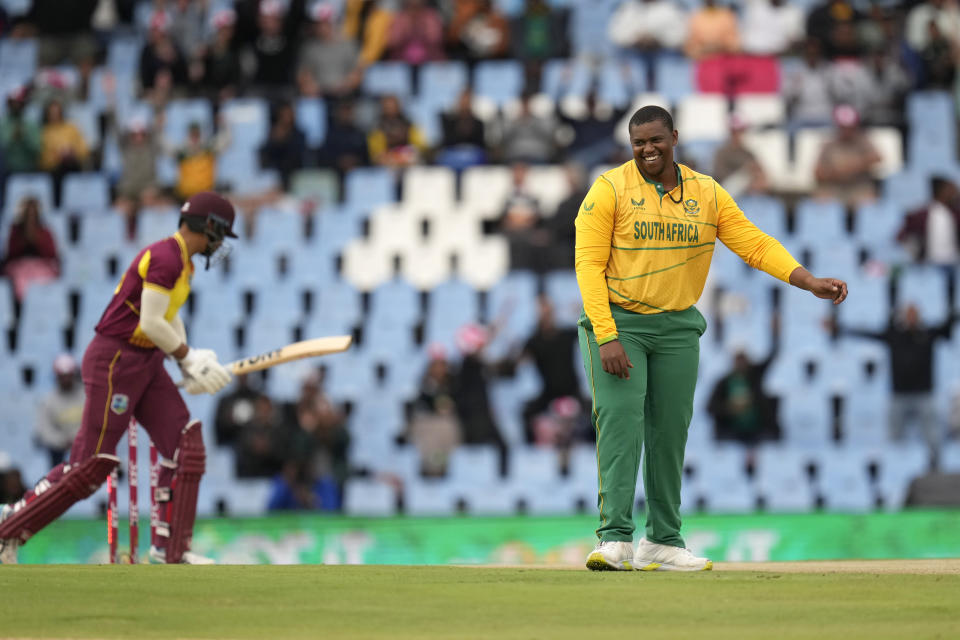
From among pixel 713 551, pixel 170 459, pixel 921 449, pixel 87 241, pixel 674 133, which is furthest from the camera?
pixel 87 241

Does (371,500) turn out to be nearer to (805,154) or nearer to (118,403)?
(805,154)

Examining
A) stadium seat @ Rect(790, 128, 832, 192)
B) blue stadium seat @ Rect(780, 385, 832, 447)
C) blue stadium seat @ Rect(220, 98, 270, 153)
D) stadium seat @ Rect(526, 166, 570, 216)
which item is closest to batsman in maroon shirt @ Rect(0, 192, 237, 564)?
blue stadium seat @ Rect(780, 385, 832, 447)

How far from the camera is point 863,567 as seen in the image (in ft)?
26.8

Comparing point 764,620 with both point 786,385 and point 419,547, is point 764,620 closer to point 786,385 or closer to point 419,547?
point 419,547

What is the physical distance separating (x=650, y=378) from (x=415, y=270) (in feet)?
33.4

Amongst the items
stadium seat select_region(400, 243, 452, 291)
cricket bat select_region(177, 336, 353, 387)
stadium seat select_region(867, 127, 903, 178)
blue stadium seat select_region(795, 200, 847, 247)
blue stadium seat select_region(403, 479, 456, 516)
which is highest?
stadium seat select_region(867, 127, 903, 178)

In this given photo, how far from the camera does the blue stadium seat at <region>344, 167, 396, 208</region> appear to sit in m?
18.0

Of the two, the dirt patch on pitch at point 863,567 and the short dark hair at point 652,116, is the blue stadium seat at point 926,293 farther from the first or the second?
the short dark hair at point 652,116

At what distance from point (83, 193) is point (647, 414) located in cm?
1282

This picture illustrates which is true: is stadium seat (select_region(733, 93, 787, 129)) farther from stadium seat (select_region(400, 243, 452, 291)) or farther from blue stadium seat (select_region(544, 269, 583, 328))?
stadium seat (select_region(400, 243, 452, 291))

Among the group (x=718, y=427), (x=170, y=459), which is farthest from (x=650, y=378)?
(x=718, y=427)

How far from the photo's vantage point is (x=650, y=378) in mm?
7355

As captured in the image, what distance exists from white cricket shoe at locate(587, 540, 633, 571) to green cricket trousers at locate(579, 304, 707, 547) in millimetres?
41

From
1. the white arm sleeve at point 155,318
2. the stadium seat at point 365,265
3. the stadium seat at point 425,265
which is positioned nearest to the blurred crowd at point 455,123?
the stadium seat at point 425,265
